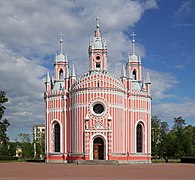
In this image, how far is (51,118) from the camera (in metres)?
79.6

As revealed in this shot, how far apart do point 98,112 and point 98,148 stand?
6.31 metres

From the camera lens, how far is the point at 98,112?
245 ft

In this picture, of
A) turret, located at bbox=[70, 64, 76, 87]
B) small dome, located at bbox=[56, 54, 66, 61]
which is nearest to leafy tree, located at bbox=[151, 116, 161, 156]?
small dome, located at bbox=[56, 54, 66, 61]

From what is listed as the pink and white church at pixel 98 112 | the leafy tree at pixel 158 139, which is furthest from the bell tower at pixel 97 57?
the leafy tree at pixel 158 139

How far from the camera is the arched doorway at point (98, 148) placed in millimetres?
73825

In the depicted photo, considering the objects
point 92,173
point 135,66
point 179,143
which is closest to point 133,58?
point 135,66

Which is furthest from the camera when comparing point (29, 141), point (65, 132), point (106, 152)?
point (29, 141)

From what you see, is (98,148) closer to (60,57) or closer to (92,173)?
(60,57)

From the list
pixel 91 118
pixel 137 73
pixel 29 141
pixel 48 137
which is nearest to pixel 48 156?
pixel 48 137

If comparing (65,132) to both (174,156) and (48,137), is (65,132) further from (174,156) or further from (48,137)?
(174,156)

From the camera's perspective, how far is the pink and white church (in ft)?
242

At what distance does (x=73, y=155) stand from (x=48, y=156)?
6465 mm

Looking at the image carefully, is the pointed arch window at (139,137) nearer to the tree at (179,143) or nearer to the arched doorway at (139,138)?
the arched doorway at (139,138)

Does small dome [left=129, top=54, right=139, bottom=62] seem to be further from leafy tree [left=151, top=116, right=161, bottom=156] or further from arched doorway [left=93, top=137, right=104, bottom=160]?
leafy tree [left=151, top=116, right=161, bottom=156]
